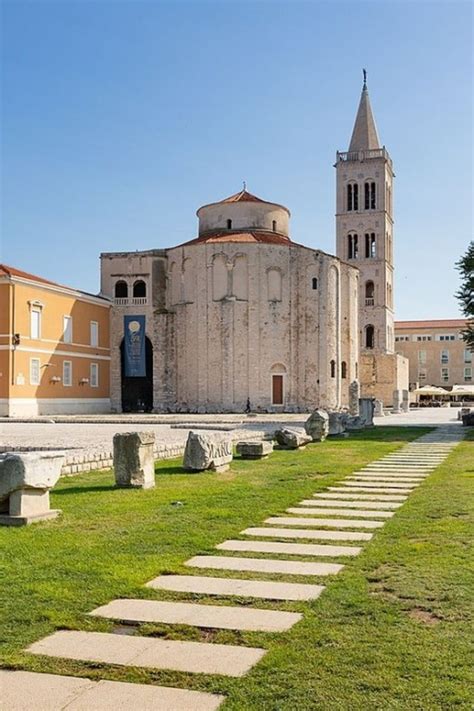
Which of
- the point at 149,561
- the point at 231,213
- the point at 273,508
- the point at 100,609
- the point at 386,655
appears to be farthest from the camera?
the point at 231,213

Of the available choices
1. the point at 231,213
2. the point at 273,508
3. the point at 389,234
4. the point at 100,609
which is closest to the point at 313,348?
the point at 231,213

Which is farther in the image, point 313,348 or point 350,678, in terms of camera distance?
point 313,348

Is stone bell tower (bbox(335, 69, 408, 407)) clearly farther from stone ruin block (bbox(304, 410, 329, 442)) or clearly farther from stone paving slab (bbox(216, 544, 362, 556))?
stone paving slab (bbox(216, 544, 362, 556))

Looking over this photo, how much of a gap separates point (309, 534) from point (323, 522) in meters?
0.66

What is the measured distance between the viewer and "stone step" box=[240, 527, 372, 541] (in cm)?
697

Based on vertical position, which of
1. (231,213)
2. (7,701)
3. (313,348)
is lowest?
(7,701)

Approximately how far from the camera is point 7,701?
134 inches

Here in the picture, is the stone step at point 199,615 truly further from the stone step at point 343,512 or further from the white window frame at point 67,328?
the white window frame at point 67,328

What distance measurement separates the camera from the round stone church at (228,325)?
162ft

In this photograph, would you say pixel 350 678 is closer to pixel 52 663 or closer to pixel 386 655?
pixel 386 655

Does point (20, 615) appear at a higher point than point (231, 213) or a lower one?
lower

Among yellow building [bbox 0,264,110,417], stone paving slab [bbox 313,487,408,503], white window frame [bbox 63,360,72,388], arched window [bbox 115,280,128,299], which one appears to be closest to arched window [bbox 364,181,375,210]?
arched window [bbox 115,280,128,299]

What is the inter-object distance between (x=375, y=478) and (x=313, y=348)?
126 ft

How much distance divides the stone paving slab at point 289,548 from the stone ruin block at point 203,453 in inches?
208
